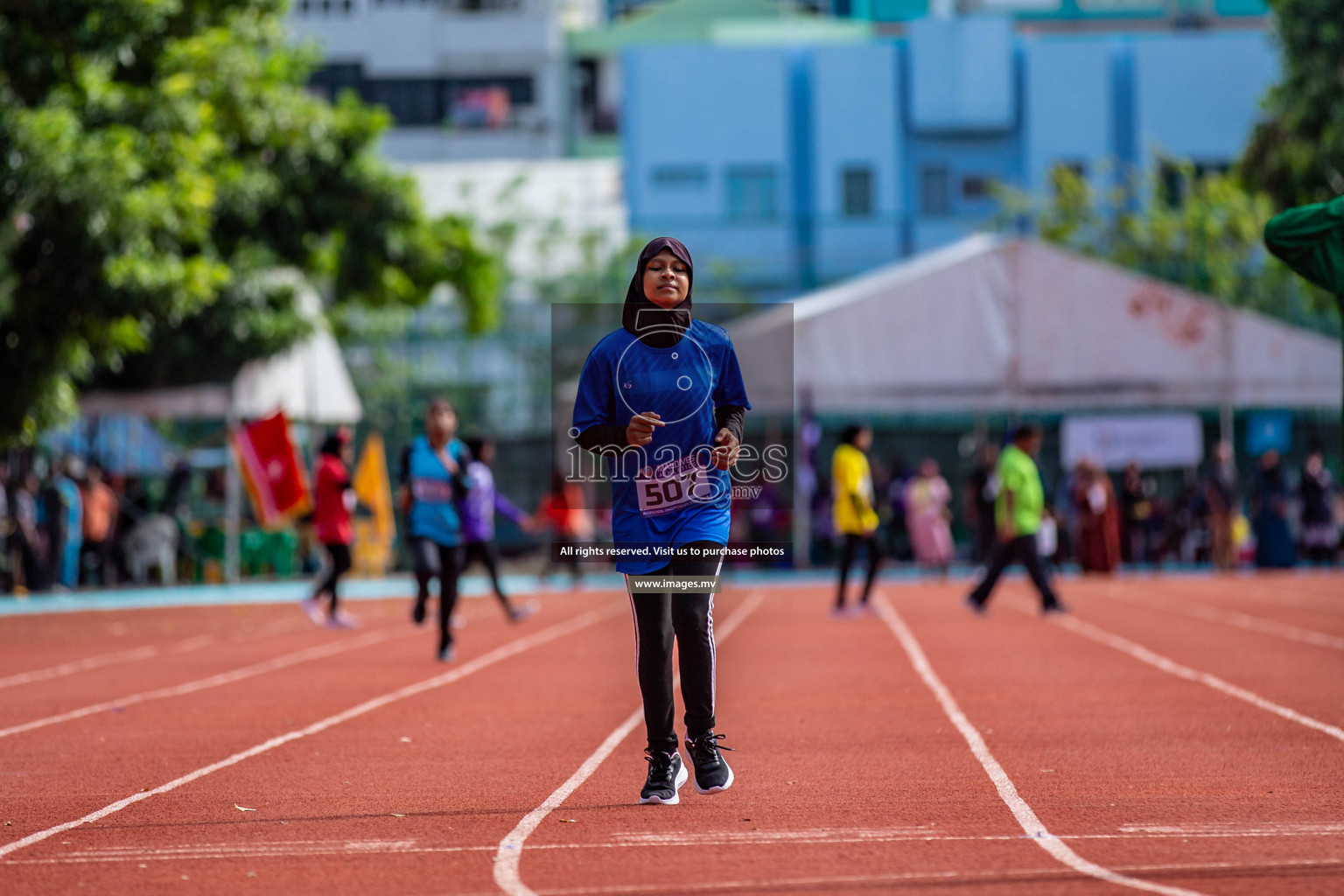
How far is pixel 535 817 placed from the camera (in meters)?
7.38

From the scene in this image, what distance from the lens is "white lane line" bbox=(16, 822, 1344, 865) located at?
6.65 metres

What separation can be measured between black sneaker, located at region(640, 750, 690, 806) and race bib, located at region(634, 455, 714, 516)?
92 centimetres

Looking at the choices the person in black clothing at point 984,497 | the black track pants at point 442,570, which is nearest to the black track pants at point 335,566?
the black track pants at point 442,570

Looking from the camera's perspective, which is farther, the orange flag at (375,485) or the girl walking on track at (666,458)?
the orange flag at (375,485)

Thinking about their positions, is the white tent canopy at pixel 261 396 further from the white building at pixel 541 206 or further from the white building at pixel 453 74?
the white building at pixel 453 74

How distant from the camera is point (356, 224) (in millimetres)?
29859

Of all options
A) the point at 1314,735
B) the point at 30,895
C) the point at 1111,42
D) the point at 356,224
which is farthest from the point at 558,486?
the point at 1111,42

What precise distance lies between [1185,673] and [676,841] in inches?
287

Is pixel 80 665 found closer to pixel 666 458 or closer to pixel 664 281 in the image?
pixel 666 458

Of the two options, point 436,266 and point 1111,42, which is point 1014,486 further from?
point 1111,42

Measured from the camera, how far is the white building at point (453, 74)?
65750 mm

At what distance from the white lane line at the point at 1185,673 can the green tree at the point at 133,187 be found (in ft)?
32.1

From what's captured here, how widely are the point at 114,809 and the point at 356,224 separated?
74.3 feet

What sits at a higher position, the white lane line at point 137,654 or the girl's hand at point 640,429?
the girl's hand at point 640,429
